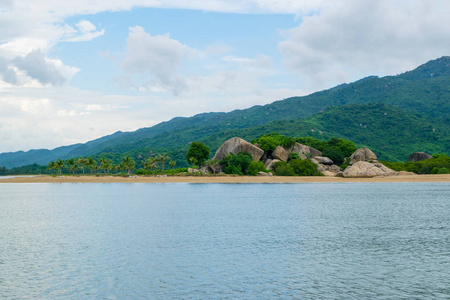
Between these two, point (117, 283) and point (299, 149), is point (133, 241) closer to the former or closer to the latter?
point (117, 283)

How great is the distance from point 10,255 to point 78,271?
931cm

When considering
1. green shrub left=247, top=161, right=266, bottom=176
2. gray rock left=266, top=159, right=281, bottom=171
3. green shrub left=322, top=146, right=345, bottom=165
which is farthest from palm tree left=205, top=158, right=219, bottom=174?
green shrub left=322, top=146, right=345, bottom=165

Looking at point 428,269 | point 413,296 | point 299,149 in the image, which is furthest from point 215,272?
point 299,149

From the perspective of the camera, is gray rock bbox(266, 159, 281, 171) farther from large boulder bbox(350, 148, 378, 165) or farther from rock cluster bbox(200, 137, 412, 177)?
large boulder bbox(350, 148, 378, 165)

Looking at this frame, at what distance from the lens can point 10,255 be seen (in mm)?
34469

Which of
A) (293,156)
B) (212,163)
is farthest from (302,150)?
(212,163)

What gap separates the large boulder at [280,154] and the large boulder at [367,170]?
2353cm

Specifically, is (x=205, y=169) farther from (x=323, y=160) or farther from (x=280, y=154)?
(x=323, y=160)

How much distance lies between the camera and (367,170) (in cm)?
15112

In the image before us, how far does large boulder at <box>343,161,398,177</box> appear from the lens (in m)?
151

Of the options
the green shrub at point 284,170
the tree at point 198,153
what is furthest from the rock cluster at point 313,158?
the tree at point 198,153

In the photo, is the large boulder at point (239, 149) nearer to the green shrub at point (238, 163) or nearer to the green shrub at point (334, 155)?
the green shrub at point (238, 163)

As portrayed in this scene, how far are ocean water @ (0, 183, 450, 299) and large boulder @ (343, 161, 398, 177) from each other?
92.5 metres

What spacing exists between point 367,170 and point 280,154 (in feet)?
106
